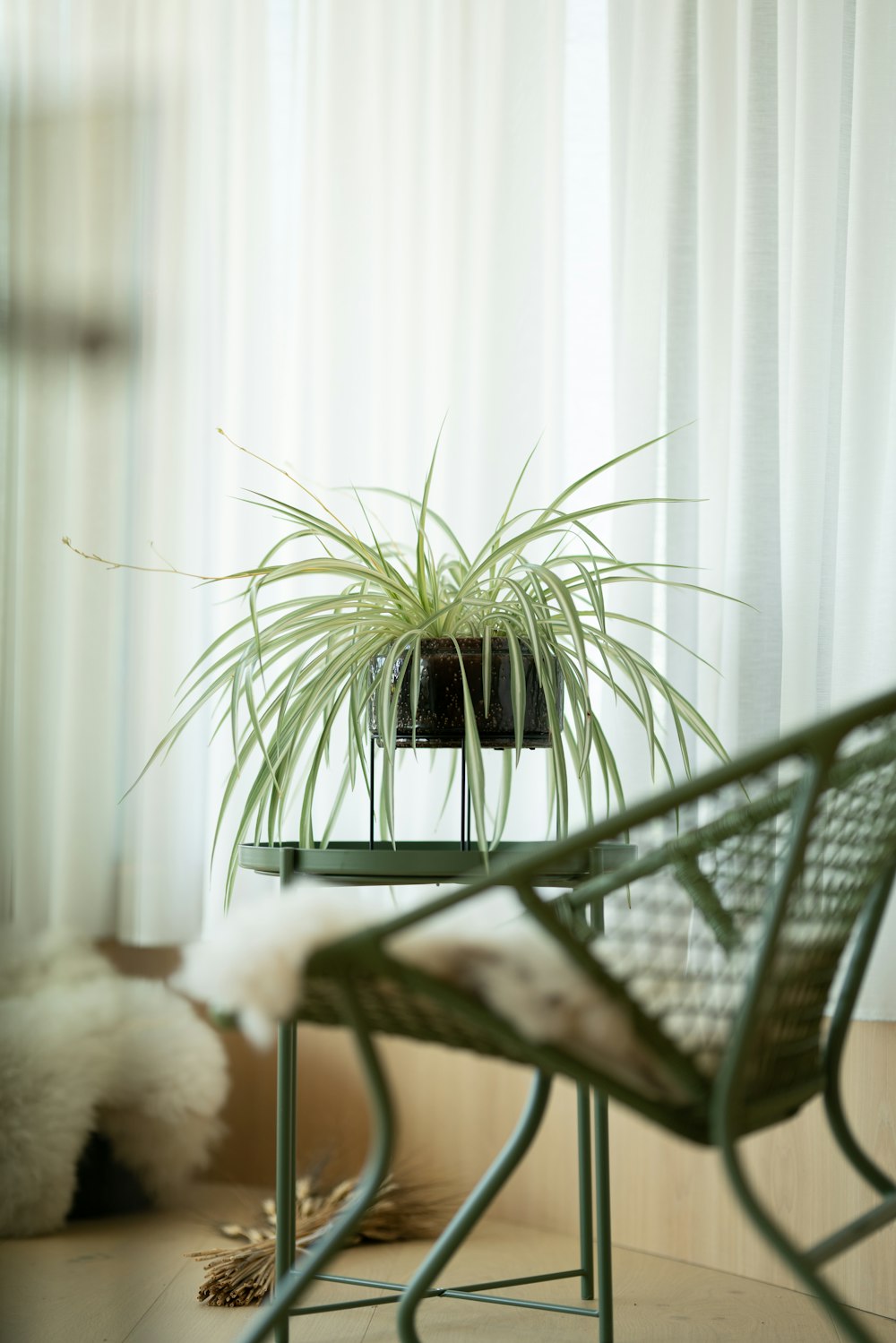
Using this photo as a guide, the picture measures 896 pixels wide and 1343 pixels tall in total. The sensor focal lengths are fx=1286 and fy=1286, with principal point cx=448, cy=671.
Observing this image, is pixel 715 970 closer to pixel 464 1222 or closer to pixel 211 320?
pixel 464 1222

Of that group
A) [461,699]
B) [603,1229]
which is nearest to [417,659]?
[461,699]

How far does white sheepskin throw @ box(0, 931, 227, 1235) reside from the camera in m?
1.73

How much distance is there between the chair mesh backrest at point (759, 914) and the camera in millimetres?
860

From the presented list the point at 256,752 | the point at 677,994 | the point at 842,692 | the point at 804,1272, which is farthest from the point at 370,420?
the point at 804,1272

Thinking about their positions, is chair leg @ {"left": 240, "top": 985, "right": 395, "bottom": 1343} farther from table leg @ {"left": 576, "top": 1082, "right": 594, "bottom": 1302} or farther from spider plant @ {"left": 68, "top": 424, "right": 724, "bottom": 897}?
table leg @ {"left": 576, "top": 1082, "right": 594, "bottom": 1302}

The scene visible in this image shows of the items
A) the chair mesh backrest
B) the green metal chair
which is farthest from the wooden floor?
the chair mesh backrest

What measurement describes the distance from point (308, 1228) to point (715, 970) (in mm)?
1152

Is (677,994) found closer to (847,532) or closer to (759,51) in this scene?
(847,532)

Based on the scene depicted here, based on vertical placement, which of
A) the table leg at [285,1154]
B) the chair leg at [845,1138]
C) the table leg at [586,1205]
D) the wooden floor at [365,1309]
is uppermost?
the chair leg at [845,1138]

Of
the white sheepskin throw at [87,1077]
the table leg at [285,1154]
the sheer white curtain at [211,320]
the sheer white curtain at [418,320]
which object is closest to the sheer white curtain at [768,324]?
the sheer white curtain at [418,320]

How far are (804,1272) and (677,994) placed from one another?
183 mm

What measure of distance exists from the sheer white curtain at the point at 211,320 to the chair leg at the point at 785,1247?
1212 mm

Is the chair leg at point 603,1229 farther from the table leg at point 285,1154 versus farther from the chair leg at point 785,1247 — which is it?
the chair leg at point 785,1247

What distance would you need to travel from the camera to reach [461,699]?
1.39 meters
